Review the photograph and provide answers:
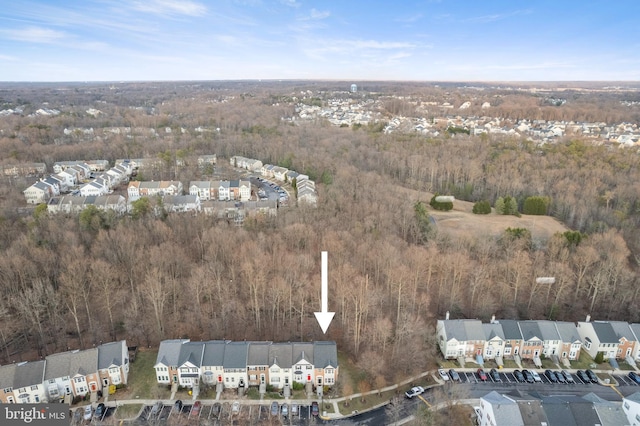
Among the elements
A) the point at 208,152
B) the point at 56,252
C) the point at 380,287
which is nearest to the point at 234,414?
the point at 380,287

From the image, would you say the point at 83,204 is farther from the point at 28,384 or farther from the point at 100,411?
the point at 100,411

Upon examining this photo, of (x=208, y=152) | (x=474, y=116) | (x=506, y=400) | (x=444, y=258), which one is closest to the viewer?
(x=506, y=400)

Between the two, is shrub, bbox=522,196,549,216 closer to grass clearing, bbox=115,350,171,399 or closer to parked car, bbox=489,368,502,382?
parked car, bbox=489,368,502,382

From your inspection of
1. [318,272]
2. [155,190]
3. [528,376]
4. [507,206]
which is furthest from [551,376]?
[155,190]

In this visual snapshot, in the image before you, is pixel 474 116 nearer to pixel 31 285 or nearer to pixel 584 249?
pixel 584 249

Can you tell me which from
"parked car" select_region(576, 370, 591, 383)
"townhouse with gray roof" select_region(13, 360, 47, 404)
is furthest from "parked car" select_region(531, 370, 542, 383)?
"townhouse with gray roof" select_region(13, 360, 47, 404)

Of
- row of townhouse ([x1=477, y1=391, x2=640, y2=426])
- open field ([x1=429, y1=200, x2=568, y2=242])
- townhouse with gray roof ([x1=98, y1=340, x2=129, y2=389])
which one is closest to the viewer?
row of townhouse ([x1=477, y1=391, x2=640, y2=426])
